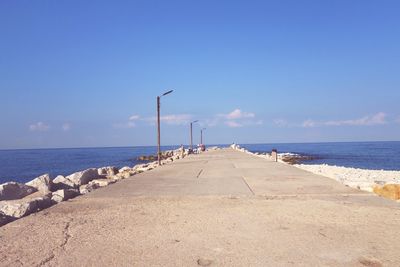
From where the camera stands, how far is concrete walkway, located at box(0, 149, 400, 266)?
446 centimetres

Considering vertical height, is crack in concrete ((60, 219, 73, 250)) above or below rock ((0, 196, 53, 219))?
below

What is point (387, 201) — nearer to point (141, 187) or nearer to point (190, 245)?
point (190, 245)

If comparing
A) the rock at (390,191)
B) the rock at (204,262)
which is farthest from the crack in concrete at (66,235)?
the rock at (390,191)

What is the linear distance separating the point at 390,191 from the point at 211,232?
19.5 ft

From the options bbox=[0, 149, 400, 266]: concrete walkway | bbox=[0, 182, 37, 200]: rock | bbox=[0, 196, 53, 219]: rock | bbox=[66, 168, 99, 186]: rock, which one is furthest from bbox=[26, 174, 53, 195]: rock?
bbox=[0, 196, 53, 219]: rock

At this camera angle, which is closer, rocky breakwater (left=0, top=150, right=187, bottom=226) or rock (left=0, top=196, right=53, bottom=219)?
rock (left=0, top=196, right=53, bottom=219)

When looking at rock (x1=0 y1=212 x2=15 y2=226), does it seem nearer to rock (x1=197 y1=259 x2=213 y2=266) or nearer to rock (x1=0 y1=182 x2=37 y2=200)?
rock (x1=197 y1=259 x2=213 y2=266)

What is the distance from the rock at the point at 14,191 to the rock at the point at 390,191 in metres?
12.0

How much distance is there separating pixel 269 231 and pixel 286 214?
55.5 inches

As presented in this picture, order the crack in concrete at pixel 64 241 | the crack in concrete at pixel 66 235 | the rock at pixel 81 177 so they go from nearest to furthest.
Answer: the crack in concrete at pixel 64 241 < the crack in concrete at pixel 66 235 < the rock at pixel 81 177

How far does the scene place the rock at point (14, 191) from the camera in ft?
43.2

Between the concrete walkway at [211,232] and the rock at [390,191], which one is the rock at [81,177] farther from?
the rock at [390,191]

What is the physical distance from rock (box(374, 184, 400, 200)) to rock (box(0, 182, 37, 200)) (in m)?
12.0

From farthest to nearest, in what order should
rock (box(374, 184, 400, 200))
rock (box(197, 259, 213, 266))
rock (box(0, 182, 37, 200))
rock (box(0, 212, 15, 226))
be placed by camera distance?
1. rock (box(0, 182, 37, 200))
2. rock (box(374, 184, 400, 200))
3. rock (box(0, 212, 15, 226))
4. rock (box(197, 259, 213, 266))
